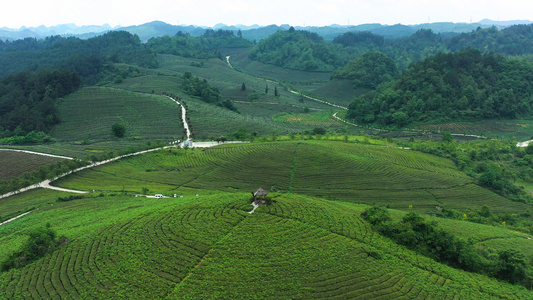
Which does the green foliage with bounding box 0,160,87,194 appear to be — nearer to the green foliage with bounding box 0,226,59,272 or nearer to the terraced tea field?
the terraced tea field

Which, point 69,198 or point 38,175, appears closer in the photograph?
point 69,198

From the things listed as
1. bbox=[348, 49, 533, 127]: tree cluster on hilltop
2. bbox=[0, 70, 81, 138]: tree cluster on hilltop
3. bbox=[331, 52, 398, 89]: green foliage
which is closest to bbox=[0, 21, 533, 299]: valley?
bbox=[0, 70, 81, 138]: tree cluster on hilltop

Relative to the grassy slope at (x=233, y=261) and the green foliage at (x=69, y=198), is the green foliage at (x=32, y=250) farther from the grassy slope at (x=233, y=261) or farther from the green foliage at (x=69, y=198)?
the green foliage at (x=69, y=198)

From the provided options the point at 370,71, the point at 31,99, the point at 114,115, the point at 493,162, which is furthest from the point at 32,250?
the point at 370,71

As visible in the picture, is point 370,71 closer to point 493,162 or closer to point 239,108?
point 239,108

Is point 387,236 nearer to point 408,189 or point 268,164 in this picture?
point 408,189

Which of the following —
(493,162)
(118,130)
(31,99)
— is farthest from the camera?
(31,99)
